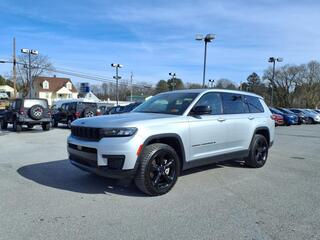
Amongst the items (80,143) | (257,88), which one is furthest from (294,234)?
(257,88)

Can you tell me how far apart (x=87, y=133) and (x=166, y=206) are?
6.02 feet

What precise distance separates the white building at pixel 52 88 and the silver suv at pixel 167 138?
266 ft

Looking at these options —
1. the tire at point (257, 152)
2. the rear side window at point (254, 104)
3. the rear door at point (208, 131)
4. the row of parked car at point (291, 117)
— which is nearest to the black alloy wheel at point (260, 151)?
the tire at point (257, 152)

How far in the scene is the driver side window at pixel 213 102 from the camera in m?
6.65

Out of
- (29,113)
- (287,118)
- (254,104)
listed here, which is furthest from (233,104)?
(287,118)

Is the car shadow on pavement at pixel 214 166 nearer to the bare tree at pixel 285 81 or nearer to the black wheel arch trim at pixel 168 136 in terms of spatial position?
the black wheel arch trim at pixel 168 136

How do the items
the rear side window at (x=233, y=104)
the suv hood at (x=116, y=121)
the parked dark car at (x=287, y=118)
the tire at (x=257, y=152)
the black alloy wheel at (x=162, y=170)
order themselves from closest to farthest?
1. the suv hood at (x=116, y=121)
2. the black alloy wheel at (x=162, y=170)
3. the rear side window at (x=233, y=104)
4. the tire at (x=257, y=152)
5. the parked dark car at (x=287, y=118)

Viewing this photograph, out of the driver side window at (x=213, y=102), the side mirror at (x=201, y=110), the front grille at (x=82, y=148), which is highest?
the driver side window at (x=213, y=102)

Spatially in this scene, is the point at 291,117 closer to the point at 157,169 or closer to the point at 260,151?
the point at 260,151

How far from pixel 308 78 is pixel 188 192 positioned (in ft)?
249

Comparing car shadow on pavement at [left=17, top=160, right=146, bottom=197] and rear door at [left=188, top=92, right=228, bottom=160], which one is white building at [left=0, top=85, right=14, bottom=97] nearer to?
car shadow on pavement at [left=17, top=160, right=146, bottom=197]

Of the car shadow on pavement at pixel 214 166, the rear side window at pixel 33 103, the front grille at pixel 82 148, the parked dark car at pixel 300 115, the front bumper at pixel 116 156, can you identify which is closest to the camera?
the front bumper at pixel 116 156

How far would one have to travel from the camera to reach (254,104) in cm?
827

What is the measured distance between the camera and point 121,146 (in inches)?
205
